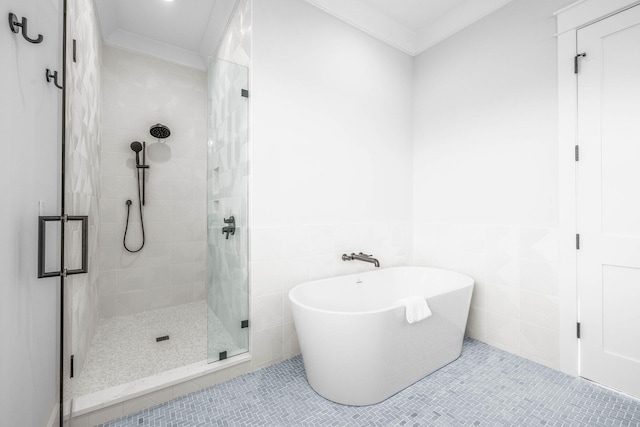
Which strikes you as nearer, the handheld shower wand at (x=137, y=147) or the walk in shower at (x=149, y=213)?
the walk in shower at (x=149, y=213)

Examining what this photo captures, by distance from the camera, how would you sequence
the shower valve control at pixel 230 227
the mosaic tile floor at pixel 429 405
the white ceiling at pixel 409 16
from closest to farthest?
1. the mosaic tile floor at pixel 429 405
2. the shower valve control at pixel 230 227
3. the white ceiling at pixel 409 16

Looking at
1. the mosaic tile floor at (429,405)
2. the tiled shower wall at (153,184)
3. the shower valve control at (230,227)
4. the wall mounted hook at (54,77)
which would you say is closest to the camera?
the wall mounted hook at (54,77)

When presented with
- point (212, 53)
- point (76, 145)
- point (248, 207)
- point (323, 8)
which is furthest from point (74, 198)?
point (323, 8)

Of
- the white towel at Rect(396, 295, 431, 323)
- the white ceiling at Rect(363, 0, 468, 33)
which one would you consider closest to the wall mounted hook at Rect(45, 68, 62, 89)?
the white towel at Rect(396, 295, 431, 323)

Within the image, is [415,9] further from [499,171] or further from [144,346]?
[144,346]

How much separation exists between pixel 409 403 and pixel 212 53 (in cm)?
340

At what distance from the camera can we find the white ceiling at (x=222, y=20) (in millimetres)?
2328

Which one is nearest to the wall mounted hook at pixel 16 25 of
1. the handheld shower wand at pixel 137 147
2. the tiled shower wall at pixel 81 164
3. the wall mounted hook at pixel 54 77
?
the wall mounted hook at pixel 54 77

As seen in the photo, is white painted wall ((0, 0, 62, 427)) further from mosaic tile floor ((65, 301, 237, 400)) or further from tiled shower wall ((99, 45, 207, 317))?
tiled shower wall ((99, 45, 207, 317))

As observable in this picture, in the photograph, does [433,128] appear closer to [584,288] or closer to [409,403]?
[584,288]

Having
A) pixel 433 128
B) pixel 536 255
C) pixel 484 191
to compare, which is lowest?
pixel 536 255

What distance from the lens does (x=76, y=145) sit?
171 cm

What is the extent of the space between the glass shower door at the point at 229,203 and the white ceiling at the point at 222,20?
0.83m

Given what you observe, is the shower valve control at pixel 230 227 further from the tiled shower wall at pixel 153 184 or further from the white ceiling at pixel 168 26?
the white ceiling at pixel 168 26
